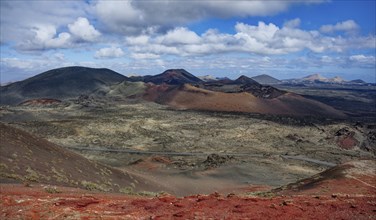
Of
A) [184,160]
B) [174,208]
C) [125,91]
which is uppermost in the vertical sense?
[125,91]

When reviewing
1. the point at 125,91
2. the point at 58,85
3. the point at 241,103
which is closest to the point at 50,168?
the point at 241,103

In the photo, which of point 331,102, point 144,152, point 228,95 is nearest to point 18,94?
point 228,95

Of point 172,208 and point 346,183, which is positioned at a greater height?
point 172,208

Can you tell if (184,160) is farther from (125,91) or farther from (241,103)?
(125,91)

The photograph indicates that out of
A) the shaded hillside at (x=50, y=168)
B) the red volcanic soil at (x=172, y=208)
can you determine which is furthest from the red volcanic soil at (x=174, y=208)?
the shaded hillside at (x=50, y=168)

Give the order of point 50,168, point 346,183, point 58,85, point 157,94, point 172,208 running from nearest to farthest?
1. point 172,208
2. point 50,168
3. point 346,183
4. point 157,94
5. point 58,85

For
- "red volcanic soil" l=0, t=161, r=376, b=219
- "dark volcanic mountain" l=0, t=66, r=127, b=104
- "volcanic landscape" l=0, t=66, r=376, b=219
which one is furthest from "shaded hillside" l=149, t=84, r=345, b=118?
"red volcanic soil" l=0, t=161, r=376, b=219

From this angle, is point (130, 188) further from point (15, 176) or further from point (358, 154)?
point (358, 154)
